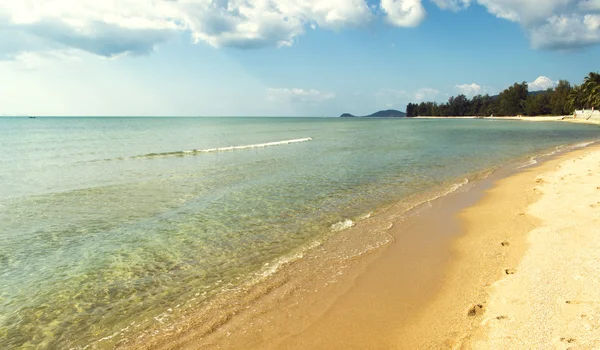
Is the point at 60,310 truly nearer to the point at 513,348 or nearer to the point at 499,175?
the point at 513,348

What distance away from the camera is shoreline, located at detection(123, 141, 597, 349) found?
5.36 meters

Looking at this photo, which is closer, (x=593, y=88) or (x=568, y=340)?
(x=568, y=340)

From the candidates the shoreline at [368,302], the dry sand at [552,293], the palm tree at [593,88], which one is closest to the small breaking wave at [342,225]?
the shoreline at [368,302]

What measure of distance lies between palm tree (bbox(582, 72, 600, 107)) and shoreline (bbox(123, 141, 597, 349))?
380 ft

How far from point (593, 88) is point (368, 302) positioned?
408 ft

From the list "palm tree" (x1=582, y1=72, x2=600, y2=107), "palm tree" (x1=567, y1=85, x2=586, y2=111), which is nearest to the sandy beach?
"palm tree" (x1=582, y1=72, x2=600, y2=107)

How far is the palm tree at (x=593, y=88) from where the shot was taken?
9512 centimetres

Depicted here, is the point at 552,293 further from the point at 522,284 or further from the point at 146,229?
the point at 146,229

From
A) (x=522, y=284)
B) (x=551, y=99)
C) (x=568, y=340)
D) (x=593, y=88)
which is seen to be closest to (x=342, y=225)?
(x=522, y=284)

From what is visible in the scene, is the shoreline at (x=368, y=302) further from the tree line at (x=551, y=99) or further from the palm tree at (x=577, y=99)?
the palm tree at (x=577, y=99)

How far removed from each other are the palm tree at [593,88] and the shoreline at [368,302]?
11579 centimetres

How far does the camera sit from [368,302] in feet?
21.0

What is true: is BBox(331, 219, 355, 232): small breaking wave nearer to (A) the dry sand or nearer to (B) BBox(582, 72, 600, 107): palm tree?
(A) the dry sand

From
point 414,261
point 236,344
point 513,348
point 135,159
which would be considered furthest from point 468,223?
point 135,159
